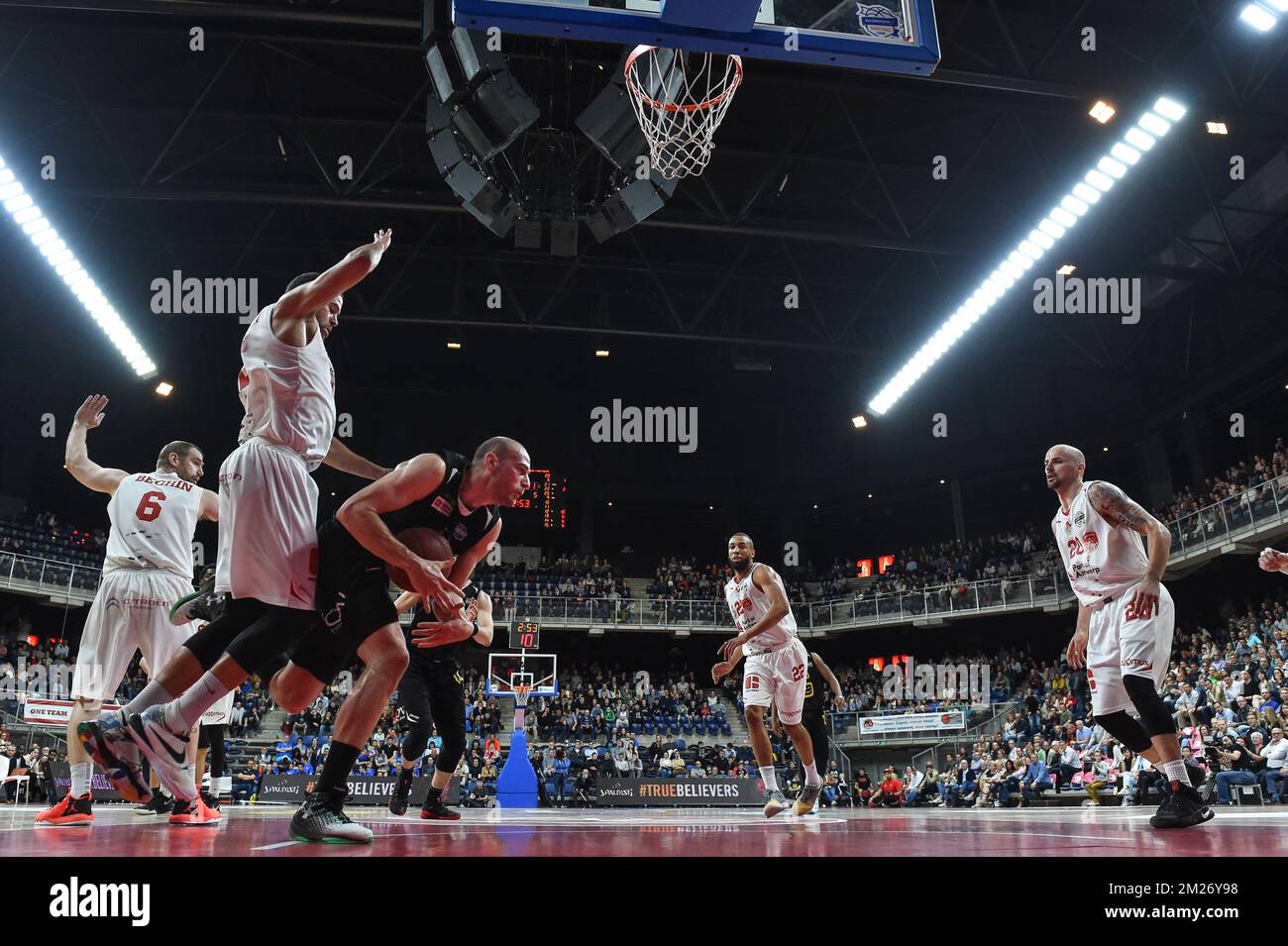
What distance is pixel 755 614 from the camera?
825cm

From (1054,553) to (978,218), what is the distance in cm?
964

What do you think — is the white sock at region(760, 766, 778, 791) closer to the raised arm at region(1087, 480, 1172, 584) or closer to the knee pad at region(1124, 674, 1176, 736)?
the knee pad at region(1124, 674, 1176, 736)

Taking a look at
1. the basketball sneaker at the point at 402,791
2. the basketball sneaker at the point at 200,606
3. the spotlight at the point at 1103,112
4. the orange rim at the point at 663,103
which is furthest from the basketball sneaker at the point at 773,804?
the spotlight at the point at 1103,112

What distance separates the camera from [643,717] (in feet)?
77.8

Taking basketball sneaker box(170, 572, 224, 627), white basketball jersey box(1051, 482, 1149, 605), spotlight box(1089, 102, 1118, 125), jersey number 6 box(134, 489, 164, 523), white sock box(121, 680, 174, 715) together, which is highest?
spotlight box(1089, 102, 1118, 125)

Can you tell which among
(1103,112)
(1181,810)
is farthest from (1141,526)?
(1103,112)

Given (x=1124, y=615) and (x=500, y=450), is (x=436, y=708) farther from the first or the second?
(x=1124, y=615)

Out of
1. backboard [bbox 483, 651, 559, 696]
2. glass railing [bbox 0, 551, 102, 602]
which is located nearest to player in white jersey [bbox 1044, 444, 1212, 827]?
backboard [bbox 483, 651, 559, 696]

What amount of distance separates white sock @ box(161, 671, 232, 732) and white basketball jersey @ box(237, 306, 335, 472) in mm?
1045

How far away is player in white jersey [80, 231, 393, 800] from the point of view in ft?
10.7

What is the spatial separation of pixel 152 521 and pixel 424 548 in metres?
2.85
